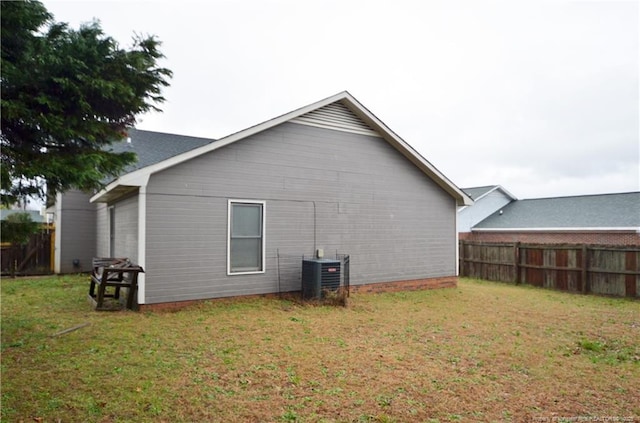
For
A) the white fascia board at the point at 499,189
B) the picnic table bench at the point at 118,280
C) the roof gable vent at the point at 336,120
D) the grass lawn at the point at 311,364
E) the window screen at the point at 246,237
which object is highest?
the roof gable vent at the point at 336,120

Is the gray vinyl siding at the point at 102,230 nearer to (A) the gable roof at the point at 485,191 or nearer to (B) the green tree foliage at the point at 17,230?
(B) the green tree foliage at the point at 17,230

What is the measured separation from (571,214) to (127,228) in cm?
2315

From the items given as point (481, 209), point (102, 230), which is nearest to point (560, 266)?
point (481, 209)

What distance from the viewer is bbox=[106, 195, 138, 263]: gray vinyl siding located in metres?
9.26

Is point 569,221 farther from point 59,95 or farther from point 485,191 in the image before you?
point 59,95

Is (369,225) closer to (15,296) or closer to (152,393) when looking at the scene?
(152,393)

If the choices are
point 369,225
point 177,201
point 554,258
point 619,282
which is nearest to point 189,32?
point 177,201

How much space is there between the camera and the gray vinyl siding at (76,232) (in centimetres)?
1506

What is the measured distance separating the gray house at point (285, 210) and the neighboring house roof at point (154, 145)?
216 cm

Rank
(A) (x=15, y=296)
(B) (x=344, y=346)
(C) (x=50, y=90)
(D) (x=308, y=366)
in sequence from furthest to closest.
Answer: (A) (x=15, y=296), (B) (x=344, y=346), (D) (x=308, y=366), (C) (x=50, y=90)

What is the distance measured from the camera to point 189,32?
11961 millimetres

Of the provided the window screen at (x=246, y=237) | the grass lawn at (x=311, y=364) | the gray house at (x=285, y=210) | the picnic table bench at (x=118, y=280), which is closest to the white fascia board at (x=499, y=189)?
the gray house at (x=285, y=210)

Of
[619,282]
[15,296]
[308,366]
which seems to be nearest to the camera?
[308,366]

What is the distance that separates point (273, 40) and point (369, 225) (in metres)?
6.84
